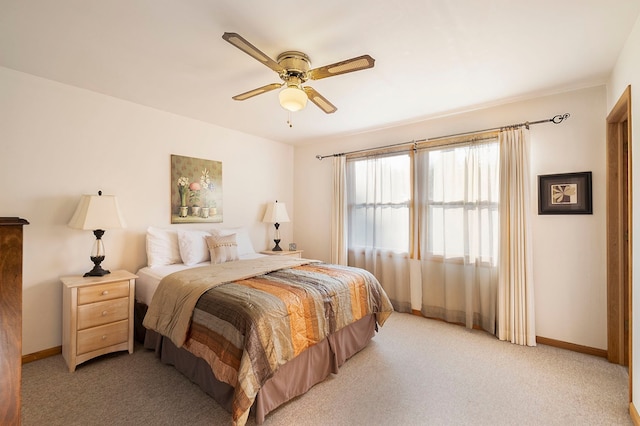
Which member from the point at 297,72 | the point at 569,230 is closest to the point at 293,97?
the point at 297,72

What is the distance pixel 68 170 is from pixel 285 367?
8.95ft

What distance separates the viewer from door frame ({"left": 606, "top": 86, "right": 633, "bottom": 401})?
8.00 ft

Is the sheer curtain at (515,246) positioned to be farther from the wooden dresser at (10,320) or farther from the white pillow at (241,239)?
the wooden dresser at (10,320)

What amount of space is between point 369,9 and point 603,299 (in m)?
3.16

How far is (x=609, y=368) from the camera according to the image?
2.42 meters

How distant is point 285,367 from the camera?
6.53 feet

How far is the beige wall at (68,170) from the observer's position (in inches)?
98.8

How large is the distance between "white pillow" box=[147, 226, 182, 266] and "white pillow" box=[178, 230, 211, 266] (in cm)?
9

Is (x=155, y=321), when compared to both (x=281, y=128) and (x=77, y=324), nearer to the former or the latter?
(x=77, y=324)

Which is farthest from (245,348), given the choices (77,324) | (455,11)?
(455,11)

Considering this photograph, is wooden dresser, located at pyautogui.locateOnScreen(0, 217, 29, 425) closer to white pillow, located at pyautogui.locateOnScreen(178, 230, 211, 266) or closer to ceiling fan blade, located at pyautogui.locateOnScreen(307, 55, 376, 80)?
ceiling fan blade, located at pyautogui.locateOnScreen(307, 55, 376, 80)

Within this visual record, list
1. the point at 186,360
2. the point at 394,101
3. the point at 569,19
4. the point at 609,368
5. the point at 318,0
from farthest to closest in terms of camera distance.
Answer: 1. the point at 394,101
2. the point at 609,368
3. the point at 186,360
4. the point at 569,19
5. the point at 318,0

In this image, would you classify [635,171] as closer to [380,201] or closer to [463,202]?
[463,202]

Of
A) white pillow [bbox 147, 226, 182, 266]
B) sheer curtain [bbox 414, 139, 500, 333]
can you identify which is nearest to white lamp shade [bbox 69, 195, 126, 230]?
white pillow [bbox 147, 226, 182, 266]
